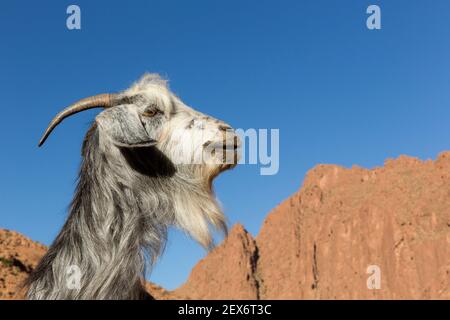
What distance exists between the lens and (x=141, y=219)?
5367mm

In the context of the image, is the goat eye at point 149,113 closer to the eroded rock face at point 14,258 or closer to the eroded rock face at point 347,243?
the eroded rock face at point 14,258

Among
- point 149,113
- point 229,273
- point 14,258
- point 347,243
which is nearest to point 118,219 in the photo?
point 149,113

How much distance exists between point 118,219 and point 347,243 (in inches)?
6513

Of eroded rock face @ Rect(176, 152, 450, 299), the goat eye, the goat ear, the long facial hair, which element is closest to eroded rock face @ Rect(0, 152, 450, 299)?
eroded rock face @ Rect(176, 152, 450, 299)

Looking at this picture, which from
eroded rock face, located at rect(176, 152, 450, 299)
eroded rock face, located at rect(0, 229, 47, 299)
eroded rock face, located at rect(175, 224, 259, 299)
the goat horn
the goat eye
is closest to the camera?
the goat horn

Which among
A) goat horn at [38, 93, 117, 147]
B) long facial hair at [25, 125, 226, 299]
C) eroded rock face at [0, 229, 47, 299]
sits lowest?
long facial hair at [25, 125, 226, 299]

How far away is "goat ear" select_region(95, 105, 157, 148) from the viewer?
5.12 m

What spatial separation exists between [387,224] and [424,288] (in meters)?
21.6

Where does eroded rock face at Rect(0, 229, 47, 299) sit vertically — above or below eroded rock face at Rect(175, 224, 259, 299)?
below

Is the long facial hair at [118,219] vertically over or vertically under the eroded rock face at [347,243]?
under

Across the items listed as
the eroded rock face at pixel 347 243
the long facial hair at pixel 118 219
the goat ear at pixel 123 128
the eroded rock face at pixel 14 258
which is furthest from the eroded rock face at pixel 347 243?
the goat ear at pixel 123 128

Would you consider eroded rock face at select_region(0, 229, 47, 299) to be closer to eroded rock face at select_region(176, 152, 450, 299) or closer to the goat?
the goat

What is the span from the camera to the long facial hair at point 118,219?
5133 mm

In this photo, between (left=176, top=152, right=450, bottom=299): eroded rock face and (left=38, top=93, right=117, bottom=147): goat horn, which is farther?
(left=176, top=152, right=450, bottom=299): eroded rock face
